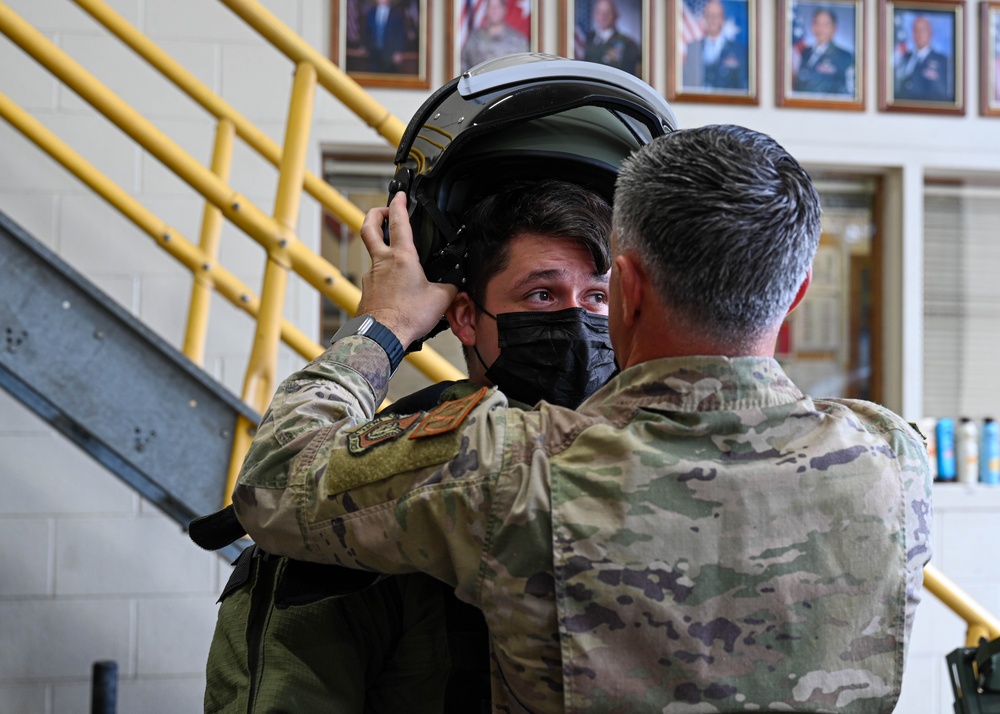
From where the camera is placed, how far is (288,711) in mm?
1021

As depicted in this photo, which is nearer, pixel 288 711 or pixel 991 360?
pixel 288 711

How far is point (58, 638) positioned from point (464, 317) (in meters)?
2.26

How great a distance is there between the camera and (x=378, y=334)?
1.11m

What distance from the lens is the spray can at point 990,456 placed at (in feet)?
11.3

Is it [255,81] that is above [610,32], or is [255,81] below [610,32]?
below

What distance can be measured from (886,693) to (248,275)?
248 cm

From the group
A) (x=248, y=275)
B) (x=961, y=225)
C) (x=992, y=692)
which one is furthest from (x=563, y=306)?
(x=961, y=225)

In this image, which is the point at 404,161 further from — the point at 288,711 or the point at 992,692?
the point at 992,692

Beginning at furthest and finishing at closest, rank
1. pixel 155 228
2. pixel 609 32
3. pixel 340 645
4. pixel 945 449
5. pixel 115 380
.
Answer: pixel 945 449 < pixel 609 32 < pixel 155 228 < pixel 115 380 < pixel 340 645

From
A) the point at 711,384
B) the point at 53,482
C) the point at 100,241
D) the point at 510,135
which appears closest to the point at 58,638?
the point at 53,482

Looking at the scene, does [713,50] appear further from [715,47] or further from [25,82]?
[25,82]

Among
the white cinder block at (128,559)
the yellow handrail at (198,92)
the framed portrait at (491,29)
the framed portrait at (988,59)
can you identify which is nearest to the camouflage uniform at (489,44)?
the framed portrait at (491,29)

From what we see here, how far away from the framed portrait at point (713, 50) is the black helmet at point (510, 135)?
7.12 ft

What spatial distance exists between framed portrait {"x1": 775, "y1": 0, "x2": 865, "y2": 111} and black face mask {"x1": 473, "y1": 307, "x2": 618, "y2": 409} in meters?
2.55
